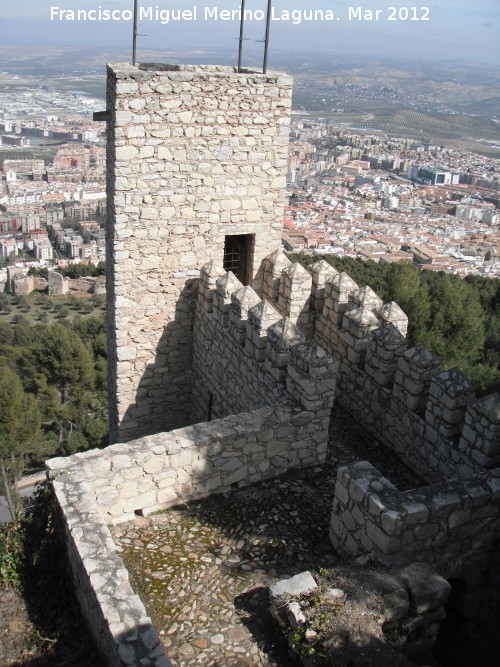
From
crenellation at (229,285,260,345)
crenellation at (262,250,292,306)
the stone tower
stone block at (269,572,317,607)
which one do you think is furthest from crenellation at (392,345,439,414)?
the stone tower

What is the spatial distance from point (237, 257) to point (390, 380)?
281cm

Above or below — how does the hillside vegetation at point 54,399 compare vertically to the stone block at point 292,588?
below

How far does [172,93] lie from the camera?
6.73m

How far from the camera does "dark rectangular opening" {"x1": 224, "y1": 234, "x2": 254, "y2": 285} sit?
8.12 meters

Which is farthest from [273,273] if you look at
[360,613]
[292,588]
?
[360,613]

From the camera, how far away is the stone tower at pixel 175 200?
22.1 feet

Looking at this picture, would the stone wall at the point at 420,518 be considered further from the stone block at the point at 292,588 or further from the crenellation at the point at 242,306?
the crenellation at the point at 242,306

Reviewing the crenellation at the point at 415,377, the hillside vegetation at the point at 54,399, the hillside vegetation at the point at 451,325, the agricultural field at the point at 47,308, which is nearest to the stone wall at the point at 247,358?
the crenellation at the point at 415,377

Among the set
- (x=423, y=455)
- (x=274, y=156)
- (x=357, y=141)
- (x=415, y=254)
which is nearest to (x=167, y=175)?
(x=274, y=156)

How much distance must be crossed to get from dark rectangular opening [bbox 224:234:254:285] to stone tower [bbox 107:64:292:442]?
0.01 metres

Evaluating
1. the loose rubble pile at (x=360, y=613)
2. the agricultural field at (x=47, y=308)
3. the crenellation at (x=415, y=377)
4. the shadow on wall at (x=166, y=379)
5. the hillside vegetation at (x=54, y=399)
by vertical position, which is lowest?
the agricultural field at (x=47, y=308)

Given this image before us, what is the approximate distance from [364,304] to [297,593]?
3776 mm

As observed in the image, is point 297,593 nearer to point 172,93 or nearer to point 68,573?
point 68,573

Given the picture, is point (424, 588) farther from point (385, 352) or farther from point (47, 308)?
point (47, 308)
